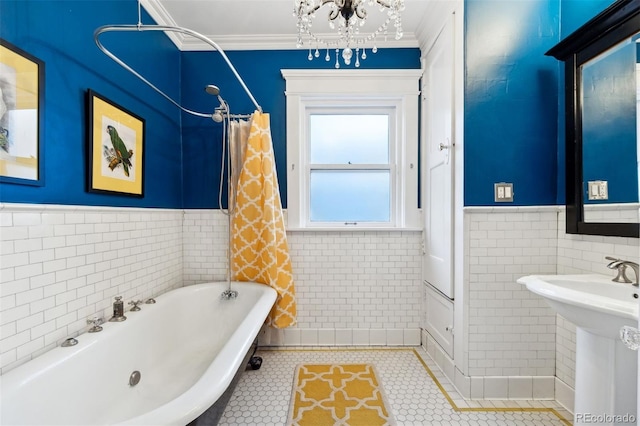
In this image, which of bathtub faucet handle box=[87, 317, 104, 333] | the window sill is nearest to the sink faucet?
the window sill

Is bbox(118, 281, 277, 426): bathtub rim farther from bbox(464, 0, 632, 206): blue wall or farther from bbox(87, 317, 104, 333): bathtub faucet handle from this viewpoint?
bbox(464, 0, 632, 206): blue wall

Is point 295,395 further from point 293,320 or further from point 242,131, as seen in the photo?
point 242,131

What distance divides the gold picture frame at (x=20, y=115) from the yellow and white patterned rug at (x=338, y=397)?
1683mm

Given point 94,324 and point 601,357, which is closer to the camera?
point 601,357

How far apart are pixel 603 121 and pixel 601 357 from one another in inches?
45.2

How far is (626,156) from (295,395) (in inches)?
85.5

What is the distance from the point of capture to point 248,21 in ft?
6.70

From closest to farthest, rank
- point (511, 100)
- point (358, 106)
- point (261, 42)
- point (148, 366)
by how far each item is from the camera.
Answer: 1. point (148, 366)
2. point (511, 100)
3. point (261, 42)
4. point (358, 106)

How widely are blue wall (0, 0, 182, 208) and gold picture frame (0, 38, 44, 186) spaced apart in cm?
3

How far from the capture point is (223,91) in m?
2.25

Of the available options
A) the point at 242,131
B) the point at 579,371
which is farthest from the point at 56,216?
the point at 579,371

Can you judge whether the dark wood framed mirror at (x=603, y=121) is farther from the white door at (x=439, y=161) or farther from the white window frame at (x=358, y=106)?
the white window frame at (x=358, y=106)

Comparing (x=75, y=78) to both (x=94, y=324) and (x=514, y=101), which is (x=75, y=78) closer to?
(x=94, y=324)
